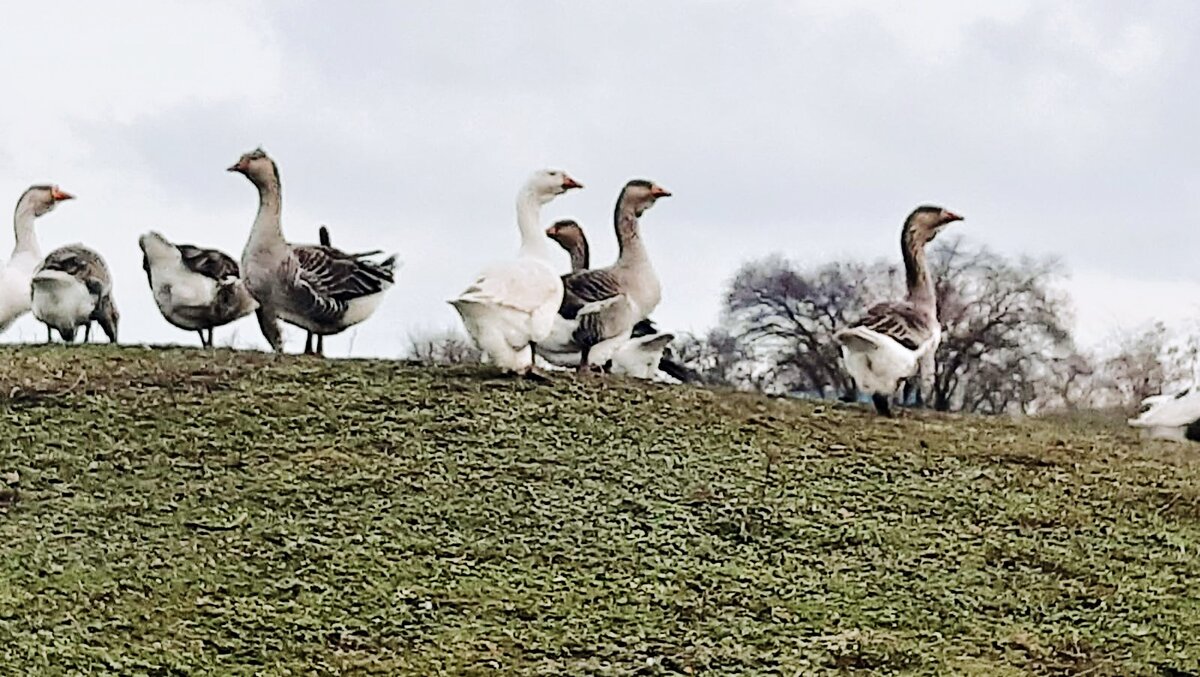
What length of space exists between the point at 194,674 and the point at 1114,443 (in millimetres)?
6790

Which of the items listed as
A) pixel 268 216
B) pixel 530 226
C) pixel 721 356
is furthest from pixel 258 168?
pixel 721 356

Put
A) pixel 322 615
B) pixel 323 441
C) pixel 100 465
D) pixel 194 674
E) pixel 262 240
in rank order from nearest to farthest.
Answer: pixel 194 674, pixel 322 615, pixel 100 465, pixel 323 441, pixel 262 240

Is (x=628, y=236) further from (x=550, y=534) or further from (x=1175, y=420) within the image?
(x=550, y=534)

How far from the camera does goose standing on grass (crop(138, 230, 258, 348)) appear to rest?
1143 cm

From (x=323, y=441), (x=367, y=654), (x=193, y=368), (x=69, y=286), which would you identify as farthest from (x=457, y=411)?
(x=69, y=286)

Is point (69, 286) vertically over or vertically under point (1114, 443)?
over

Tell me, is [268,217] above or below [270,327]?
above

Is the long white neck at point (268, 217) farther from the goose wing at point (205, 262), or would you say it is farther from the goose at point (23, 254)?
the goose at point (23, 254)

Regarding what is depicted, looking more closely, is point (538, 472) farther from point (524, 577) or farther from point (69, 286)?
point (69, 286)

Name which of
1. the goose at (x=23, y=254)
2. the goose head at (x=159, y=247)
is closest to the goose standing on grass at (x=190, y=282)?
the goose head at (x=159, y=247)

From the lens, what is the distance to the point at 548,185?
10.8 m

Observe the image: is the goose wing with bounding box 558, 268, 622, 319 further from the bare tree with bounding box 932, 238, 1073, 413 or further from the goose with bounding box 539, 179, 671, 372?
the bare tree with bounding box 932, 238, 1073, 413

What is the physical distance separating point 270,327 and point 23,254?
2.99m

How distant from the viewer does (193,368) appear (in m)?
9.80
